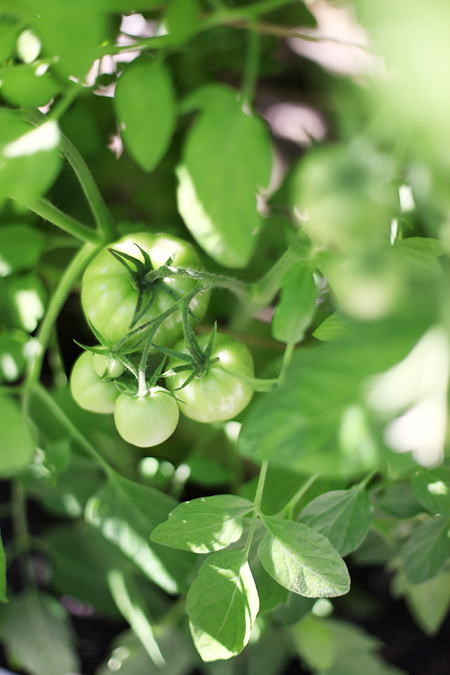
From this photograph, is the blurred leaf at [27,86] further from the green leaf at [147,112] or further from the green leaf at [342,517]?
the green leaf at [342,517]

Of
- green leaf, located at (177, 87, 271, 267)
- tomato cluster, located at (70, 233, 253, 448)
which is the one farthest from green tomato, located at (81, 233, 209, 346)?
green leaf, located at (177, 87, 271, 267)

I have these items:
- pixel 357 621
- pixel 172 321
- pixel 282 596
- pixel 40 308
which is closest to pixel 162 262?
pixel 172 321

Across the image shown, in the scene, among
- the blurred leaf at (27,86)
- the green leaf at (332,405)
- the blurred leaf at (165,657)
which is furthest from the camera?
the blurred leaf at (165,657)

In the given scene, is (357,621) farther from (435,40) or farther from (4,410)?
(435,40)

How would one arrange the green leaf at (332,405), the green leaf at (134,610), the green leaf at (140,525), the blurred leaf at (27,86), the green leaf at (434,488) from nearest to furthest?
the green leaf at (332,405) < the blurred leaf at (27,86) < the green leaf at (434,488) < the green leaf at (140,525) < the green leaf at (134,610)

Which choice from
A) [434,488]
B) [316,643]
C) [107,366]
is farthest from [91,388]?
[316,643]

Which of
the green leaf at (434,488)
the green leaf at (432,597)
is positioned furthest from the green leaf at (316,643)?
the green leaf at (434,488)

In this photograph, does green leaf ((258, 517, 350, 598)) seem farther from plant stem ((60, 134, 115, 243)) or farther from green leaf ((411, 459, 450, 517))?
plant stem ((60, 134, 115, 243))
